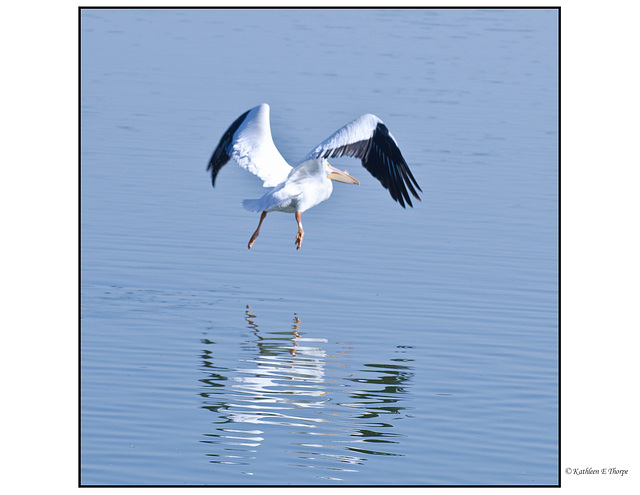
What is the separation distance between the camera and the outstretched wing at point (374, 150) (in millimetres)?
11500

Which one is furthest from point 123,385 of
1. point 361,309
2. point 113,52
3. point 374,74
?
point 113,52

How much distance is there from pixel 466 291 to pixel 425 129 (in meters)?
7.97

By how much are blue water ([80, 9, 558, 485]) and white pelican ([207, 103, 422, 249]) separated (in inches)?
32.8

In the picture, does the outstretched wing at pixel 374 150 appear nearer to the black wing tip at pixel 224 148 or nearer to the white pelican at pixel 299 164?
the white pelican at pixel 299 164

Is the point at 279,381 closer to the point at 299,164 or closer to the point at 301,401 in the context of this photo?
the point at 301,401

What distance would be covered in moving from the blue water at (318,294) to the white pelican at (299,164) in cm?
83

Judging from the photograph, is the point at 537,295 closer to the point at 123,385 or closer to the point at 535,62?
the point at 123,385

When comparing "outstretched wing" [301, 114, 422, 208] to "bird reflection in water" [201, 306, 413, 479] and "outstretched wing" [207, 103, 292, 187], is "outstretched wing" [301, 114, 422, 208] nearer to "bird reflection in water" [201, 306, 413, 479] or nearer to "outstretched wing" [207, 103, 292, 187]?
"outstretched wing" [207, 103, 292, 187]

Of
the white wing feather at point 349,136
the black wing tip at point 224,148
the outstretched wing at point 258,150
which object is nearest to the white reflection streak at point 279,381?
the white wing feather at point 349,136

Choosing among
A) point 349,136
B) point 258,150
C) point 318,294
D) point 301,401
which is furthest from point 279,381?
point 258,150

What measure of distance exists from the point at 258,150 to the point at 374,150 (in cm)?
163

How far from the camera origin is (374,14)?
30297 mm

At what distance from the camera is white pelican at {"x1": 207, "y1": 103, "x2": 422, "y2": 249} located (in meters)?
11.7

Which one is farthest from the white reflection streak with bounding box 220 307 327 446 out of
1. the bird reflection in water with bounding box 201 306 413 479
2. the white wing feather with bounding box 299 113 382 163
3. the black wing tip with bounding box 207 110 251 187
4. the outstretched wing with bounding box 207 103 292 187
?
the black wing tip with bounding box 207 110 251 187
